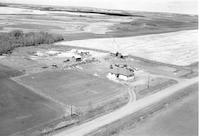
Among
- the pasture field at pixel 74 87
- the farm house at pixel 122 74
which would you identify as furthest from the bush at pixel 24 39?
the farm house at pixel 122 74

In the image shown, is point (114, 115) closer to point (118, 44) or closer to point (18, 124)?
point (18, 124)

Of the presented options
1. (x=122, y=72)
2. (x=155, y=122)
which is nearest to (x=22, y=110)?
(x=155, y=122)

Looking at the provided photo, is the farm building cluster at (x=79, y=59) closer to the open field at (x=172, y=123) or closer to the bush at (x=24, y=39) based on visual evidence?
the bush at (x=24, y=39)

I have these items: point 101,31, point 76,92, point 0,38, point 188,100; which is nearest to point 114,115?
point 76,92

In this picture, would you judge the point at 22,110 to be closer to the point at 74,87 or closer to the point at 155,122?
the point at 74,87

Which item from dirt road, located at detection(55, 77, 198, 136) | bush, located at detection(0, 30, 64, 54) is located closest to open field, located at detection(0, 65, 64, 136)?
dirt road, located at detection(55, 77, 198, 136)

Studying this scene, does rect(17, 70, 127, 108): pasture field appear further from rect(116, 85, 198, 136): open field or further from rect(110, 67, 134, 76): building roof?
rect(116, 85, 198, 136): open field
